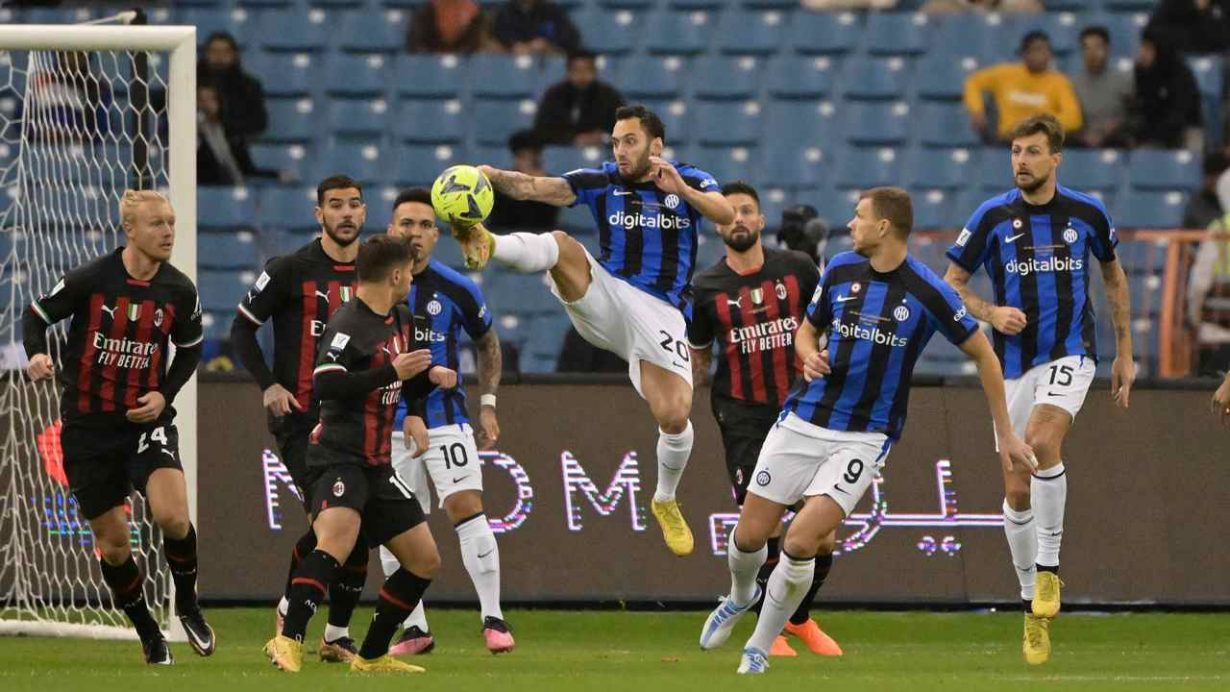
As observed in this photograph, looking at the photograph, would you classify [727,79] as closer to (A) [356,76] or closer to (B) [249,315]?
(A) [356,76]

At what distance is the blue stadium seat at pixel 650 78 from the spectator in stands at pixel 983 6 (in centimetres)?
221

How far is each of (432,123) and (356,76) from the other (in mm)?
805

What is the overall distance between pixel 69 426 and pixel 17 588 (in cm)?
273

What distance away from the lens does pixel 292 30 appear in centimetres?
1778

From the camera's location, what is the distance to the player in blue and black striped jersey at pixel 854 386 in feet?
29.5

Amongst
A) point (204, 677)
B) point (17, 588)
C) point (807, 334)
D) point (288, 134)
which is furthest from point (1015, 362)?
point (288, 134)

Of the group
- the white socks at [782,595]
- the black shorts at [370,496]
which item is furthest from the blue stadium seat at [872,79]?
the black shorts at [370,496]

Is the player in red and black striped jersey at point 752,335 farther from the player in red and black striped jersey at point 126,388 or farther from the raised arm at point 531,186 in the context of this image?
the player in red and black striped jersey at point 126,388

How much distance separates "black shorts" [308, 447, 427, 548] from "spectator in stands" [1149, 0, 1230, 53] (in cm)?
1062

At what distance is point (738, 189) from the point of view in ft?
36.9

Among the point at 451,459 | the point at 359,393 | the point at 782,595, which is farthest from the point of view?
the point at 451,459

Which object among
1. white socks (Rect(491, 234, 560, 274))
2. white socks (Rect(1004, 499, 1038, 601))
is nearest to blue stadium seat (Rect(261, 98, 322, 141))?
white socks (Rect(491, 234, 560, 274))

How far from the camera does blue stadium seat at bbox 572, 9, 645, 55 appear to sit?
58.2 ft

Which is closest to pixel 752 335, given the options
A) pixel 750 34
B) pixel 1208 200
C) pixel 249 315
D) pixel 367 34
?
pixel 249 315
